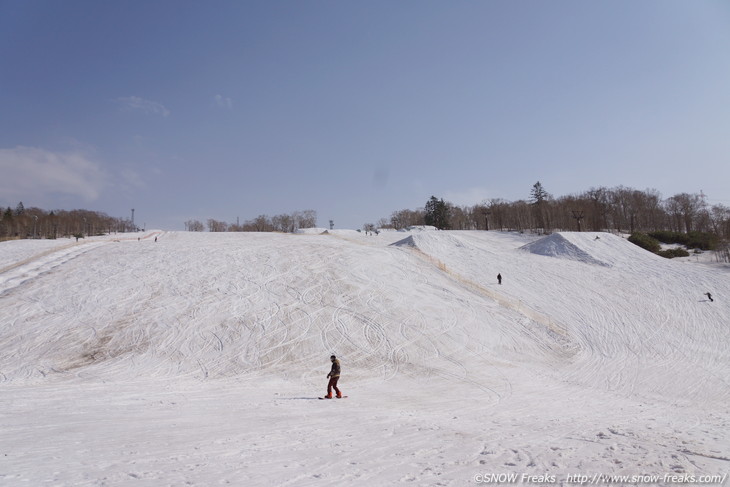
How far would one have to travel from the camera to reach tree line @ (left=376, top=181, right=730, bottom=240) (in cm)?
9103

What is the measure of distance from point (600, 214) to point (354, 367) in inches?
3956

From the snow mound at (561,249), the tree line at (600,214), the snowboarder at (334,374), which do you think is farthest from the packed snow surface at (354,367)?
the tree line at (600,214)

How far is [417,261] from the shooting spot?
37.6m

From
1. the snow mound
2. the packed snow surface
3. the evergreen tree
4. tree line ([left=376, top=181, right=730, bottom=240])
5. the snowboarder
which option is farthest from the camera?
the evergreen tree

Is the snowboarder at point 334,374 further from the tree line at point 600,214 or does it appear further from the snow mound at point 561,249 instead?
the tree line at point 600,214

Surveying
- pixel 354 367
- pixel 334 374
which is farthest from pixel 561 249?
pixel 334 374

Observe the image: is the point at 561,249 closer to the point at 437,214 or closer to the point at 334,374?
the point at 334,374

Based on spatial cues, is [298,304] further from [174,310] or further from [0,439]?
[0,439]

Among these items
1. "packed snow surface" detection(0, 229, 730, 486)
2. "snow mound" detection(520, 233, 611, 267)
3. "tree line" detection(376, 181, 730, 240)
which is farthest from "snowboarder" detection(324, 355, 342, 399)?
"tree line" detection(376, 181, 730, 240)

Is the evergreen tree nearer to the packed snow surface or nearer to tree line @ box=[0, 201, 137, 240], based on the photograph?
the packed snow surface

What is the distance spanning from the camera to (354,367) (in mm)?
17953

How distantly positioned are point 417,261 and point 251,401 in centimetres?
2708

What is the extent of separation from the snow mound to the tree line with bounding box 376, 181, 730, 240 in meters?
40.4

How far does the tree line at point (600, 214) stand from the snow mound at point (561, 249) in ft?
132
